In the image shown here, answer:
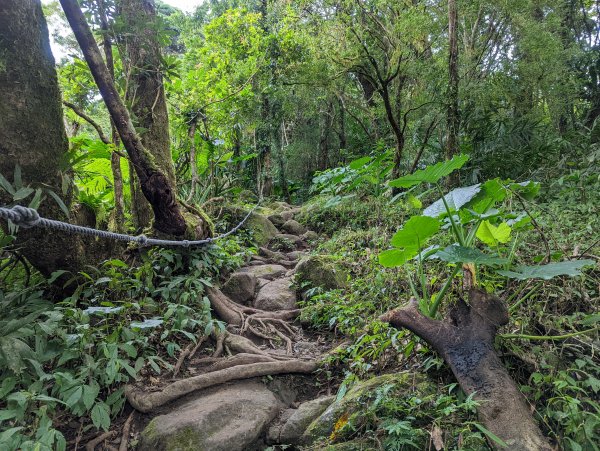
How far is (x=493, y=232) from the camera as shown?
221cm

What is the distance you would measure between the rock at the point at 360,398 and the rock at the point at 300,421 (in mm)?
76

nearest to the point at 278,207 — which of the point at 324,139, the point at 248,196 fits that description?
the point at 248,196

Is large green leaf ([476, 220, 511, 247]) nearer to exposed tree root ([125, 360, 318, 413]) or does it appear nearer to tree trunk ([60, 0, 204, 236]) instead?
exposed tree root ([125, 360, 318, 413])

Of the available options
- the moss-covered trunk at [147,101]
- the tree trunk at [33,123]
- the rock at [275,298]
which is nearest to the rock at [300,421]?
the rock at [275,298]

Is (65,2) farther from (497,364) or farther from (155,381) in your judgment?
(497,364)

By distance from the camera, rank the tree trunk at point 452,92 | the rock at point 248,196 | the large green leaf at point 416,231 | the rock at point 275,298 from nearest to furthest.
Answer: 1. the large green leaf at point 416,231
2. the rock at point 275,298
3. the tree trunk at point 452,92
4. the rock at point 248,196

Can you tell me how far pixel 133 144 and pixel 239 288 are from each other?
6.01 feet

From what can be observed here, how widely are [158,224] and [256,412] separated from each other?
2.13 metres

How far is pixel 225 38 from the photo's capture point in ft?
26.2

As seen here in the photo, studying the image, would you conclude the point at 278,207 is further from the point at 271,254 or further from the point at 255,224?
the point at 271,254

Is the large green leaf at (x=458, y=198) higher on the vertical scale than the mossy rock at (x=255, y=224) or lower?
higher

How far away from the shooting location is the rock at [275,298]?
13.4 feet

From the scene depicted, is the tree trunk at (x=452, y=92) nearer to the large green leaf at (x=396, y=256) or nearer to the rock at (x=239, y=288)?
the rock at (x=239, y=288)

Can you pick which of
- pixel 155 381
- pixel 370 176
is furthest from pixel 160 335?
pixel 370 176
